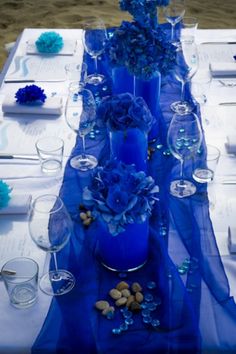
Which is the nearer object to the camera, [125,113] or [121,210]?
[121,210]

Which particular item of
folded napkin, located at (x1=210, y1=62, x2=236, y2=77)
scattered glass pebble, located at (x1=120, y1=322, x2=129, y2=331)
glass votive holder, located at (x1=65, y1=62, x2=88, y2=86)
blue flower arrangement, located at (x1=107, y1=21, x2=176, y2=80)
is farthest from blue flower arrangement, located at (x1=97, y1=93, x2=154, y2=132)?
folded napkin, located at (x1=210, y1=62, x2=236, y2=77)

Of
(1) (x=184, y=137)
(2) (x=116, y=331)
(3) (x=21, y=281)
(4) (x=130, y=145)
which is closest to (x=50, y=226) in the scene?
(3) (x=21, y=281)

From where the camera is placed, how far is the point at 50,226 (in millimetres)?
1124

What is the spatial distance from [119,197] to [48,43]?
135cm

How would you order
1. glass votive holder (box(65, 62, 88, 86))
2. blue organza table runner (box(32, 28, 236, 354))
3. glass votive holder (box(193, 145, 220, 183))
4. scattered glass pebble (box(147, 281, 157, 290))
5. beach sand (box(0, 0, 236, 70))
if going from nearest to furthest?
blue organza table runner (box(32, 28, 236, 354))
scattered glass pebble (box(147, 281, 157, 290))
glass votive holder (box(193, 145, 220, 183))
glass votive holder (box(65, 62, 88, 86))
beach sand (box(0, 0, 236, 70))

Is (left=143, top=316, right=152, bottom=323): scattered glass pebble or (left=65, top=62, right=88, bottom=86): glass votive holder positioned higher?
(left=65, top=62, right=88, bottom=86): glass votive holder

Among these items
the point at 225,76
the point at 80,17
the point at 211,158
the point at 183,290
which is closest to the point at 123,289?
the point at 183,290

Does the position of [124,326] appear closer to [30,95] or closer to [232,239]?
[232,239]

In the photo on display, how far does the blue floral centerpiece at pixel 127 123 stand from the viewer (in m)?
1.36

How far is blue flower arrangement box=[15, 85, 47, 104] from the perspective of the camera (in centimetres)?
185

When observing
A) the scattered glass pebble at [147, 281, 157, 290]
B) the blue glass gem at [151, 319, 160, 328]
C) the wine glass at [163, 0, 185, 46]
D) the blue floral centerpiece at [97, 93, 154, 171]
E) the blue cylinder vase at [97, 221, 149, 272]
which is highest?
the wine glass at [163, 0, 185, 46]

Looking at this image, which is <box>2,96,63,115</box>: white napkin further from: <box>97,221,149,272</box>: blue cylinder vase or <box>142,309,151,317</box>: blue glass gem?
<box>142,309,151,317</box>: blue glass gem

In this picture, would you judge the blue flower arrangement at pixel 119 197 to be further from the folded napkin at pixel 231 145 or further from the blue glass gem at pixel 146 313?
the folded napkin at pixel 231 145

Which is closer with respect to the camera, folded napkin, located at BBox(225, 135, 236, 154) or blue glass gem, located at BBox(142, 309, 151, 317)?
blue glass gem, located at BBox(142, 309, 151, 317)
